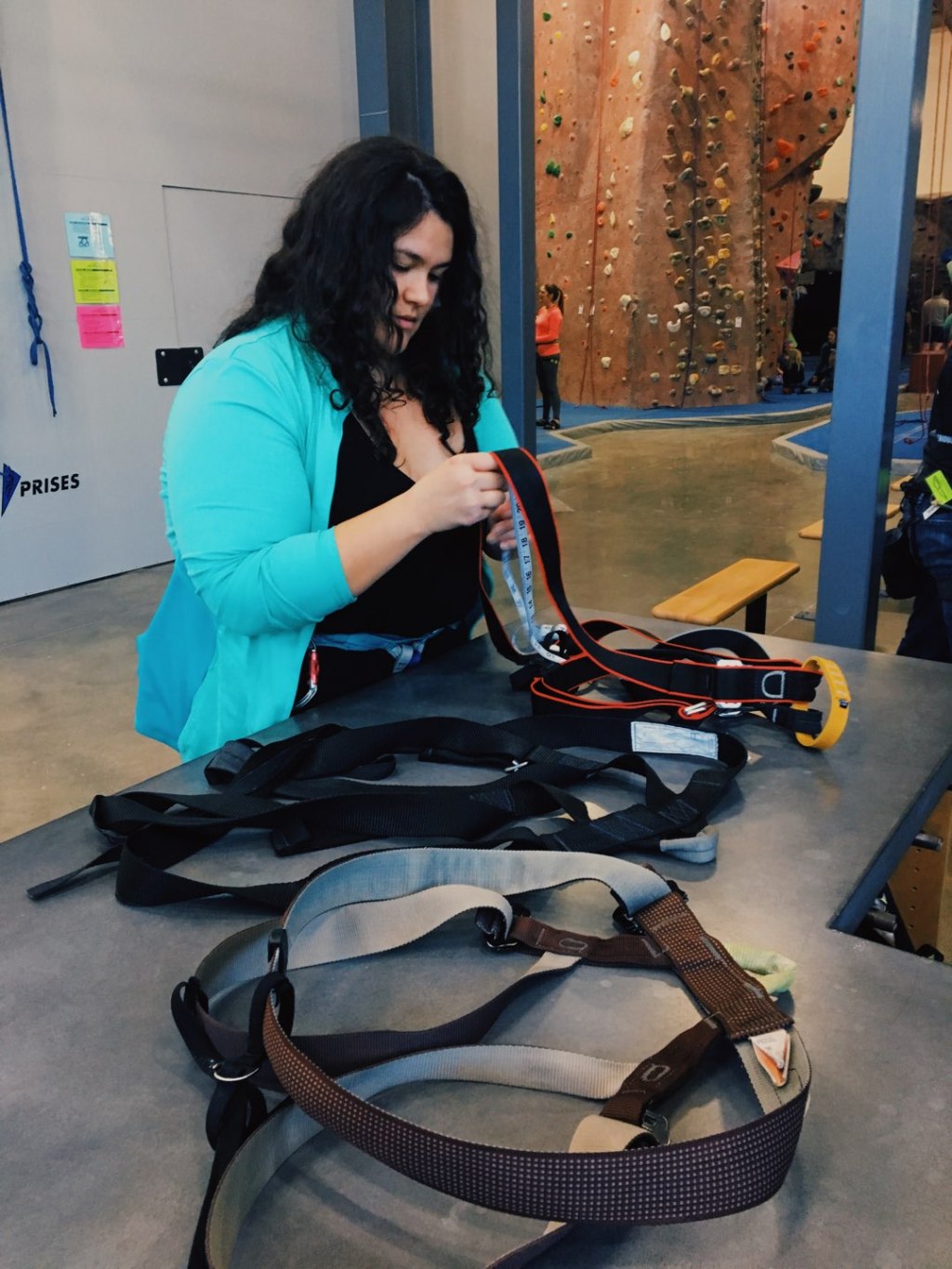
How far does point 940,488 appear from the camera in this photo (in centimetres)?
283

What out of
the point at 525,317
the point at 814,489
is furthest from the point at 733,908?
the point at 814,489

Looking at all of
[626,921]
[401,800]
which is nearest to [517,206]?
[401,800]

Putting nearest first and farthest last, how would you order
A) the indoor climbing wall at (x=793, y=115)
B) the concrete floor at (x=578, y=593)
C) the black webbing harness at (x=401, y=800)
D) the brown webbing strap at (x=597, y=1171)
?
the brown webbing strap at (x=597, y=1171) → the black webbing harness at (x=401, y=800) → the concrete floor at (x=578, y=593) → the indoor climbing wall at (x=793, y=115)

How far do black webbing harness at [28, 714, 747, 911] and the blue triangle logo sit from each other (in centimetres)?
398

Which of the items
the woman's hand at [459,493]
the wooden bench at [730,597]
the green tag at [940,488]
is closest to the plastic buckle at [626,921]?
the woman's hand at [459,493]

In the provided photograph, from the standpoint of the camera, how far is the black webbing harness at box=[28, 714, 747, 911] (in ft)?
3.04

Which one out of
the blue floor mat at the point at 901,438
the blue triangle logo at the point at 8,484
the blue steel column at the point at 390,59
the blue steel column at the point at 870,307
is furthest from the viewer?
the blue floor mat at the point at 901,438

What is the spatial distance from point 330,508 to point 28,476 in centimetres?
378

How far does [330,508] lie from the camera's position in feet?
4.88

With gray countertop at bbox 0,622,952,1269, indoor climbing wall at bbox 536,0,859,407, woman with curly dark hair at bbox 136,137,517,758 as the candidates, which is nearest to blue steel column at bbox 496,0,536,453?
woman with curly dark hair at bbox 136,137,517,758

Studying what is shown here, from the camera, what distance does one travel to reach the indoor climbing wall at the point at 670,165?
10.4 metres

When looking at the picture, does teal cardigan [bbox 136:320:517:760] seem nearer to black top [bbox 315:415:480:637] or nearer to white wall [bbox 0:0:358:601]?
black top [bbox 315:415:480:637]

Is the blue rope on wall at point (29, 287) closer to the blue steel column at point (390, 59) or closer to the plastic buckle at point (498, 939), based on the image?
the blue steel column at point (390, 59)

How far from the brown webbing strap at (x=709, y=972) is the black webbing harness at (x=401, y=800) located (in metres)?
0.11
